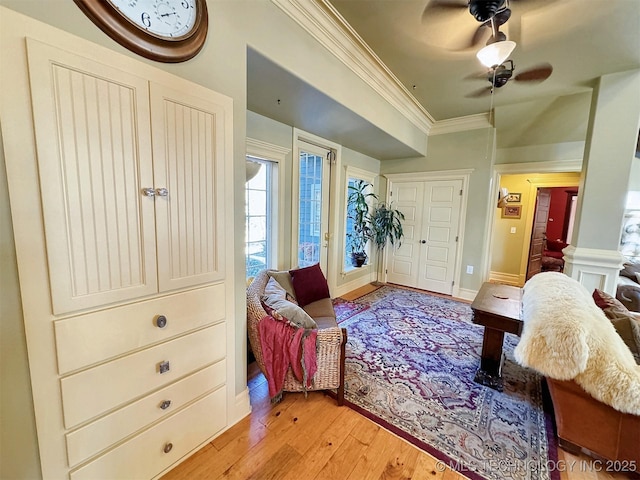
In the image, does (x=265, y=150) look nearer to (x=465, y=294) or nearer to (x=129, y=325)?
(x=129, y=325)

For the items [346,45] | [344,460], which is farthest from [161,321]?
[346,45]

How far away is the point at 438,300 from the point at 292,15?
3.95 metres

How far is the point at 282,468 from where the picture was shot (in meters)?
1.36

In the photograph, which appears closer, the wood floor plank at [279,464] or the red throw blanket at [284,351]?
the wood floor plank at [279,464]

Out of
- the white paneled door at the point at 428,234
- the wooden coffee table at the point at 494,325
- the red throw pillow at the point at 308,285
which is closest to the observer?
the wooden coffee table at the point at 494,325

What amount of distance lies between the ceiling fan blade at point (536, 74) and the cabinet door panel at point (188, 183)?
3054mm

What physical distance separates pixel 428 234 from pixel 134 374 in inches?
171

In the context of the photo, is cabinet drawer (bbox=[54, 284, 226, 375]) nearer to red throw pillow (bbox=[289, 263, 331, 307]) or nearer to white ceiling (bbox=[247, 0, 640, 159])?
red throw pillow (bbox=[289, 263, 331, 307])

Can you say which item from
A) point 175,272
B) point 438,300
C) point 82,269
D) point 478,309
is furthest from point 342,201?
point 82,269

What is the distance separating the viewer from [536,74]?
258 cm

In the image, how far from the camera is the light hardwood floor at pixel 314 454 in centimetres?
134

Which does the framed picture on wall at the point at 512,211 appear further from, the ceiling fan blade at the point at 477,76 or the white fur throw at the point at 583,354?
the white fur throw at the point at 583,354

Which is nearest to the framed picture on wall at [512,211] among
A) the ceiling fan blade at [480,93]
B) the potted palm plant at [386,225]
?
the potted palm plant at [386,225]

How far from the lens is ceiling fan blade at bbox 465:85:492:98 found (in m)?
2.89
